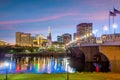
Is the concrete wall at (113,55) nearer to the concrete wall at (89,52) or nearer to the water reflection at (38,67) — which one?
the water reflection at (38,67)

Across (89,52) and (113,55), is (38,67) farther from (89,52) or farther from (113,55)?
(113,55)

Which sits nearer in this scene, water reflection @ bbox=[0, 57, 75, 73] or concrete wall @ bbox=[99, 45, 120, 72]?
concrete wall @ bbox=[99, 45, 120, 72]

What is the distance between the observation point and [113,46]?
63.7 metres

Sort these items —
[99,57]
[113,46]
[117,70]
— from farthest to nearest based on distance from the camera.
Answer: [99,57] < [113,46] < [117,70]

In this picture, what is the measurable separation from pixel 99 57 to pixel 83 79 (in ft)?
331

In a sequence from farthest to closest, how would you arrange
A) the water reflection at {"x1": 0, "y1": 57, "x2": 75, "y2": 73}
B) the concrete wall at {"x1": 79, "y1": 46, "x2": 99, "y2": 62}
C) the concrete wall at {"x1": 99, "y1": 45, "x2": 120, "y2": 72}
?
the concrete wall at {"x1": 79, "y1": 46, "x2": 99, "y2": 62} → the water reflection at {"x1": 0, "y1": 57, "x2": 75, "y2": 73} → the concrete wall at {"x1": 99, "y1": 45, "x2": 120, "y2": 72}

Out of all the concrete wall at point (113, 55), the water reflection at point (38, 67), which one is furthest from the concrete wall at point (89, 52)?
the concrete wall at point (113, 55)

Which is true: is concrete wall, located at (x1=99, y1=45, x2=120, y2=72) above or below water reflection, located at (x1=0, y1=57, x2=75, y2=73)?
above

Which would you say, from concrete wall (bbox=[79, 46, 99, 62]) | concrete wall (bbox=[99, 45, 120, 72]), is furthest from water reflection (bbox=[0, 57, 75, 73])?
concrete wall (bbox=[99, 45, 120, 72])

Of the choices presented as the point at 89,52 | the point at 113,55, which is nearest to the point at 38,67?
the point at 89,52

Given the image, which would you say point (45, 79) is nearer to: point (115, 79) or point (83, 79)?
point (83, 79)

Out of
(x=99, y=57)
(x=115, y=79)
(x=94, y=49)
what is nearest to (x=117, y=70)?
(x=115, y=79)

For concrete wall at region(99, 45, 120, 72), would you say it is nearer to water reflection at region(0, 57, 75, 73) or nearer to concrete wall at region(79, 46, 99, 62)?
water reflection at region(0, 57, 75, 73)

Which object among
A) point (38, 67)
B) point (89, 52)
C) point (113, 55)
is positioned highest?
point (113, 55)
